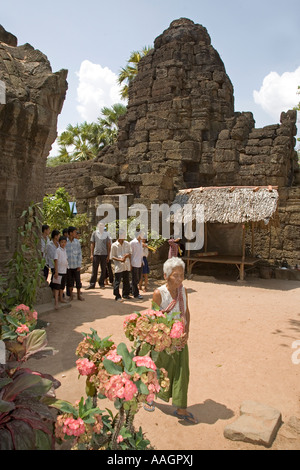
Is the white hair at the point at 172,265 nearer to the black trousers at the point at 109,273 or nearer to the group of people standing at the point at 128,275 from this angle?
the group of people standing at the point at 128,275

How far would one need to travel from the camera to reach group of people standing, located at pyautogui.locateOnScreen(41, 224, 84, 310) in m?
6.72

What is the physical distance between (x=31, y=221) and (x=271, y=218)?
7217mm

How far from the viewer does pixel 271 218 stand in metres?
10.3

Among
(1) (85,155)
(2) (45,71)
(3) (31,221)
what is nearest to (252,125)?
(2) (45,71)

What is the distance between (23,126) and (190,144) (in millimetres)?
8722

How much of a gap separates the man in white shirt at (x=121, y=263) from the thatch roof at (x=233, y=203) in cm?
325

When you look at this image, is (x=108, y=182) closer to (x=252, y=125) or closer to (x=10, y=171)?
(x=252, y=125)

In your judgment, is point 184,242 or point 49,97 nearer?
point 49,97

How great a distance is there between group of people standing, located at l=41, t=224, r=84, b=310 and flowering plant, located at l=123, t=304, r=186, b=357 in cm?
395

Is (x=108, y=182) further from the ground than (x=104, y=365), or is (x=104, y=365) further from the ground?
(x=108, y=182)

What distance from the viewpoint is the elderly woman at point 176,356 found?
324 cm

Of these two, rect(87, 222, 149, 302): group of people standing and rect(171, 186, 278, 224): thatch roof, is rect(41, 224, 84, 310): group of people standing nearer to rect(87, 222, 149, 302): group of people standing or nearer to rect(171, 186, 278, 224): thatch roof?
rect(87, 222, 149, 302): group of people standing

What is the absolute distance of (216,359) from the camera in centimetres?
480

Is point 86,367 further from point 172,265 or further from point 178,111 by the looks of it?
point 178,111
